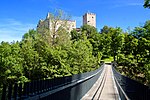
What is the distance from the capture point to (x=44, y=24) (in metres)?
78.6

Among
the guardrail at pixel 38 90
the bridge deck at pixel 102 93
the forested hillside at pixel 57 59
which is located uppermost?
the forested hillside at pixel 57 59

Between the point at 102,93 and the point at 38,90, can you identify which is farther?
the point at 102,93

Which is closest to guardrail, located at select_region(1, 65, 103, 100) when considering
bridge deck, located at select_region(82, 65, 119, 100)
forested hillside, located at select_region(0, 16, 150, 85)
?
bridge deck, located at select_region(82, 65, 119, 100)

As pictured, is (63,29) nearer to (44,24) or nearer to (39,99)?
(44,24)

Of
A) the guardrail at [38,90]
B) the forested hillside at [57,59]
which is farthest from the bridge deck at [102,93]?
the forested hillside at [57,59]

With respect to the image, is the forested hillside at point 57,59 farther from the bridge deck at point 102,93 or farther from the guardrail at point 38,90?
the guardrail at point 38,90

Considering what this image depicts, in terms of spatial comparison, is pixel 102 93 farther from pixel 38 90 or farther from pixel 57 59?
pixel 57 59

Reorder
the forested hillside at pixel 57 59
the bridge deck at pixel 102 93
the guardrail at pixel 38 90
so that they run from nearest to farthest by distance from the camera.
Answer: the guardrail at pixel 38 90, the bridge deck at pixel 102 93, the forested hillside at pixel 57 59

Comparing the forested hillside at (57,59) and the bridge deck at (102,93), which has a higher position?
the forested hillside at (57,59)

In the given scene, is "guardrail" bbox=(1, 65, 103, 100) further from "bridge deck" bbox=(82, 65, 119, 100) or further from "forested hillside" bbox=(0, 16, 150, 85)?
"forested hillside" bbox=(0, 16, 150, 85)

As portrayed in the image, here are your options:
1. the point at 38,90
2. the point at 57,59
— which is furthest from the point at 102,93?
the point at 57,59

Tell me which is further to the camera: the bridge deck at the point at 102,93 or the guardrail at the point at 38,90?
the bridge deck at the point at 102,93

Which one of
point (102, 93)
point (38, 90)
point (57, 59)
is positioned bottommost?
point (102, 93)

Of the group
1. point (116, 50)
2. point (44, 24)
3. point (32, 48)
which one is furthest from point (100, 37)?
point (32, 48)
